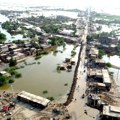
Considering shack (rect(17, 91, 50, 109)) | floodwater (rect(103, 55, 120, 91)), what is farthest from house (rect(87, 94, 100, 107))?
floodwater (rect(103, 55, 120, 91))

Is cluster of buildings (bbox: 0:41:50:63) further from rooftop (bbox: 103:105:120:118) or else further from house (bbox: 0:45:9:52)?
rooftop (bbox: 103:105:120:118)

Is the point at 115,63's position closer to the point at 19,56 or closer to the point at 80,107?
the point at 19,56

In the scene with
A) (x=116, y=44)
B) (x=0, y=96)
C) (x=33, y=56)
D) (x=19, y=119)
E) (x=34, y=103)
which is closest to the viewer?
(x=19, y=119)

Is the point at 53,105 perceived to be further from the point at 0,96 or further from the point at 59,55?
the point at 59,55

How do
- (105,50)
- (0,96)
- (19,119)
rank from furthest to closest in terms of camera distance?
(105,50) < (0,96) < (19,119)

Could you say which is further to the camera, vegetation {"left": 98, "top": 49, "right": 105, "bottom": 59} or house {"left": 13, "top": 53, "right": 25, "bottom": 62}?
vegetation {"left": 98, "top": 49, "right": 105, "bottom": 59}

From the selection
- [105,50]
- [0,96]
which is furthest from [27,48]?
[0,96]

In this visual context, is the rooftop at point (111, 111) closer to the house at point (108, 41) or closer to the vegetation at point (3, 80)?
the vegetation at point (3, 80)
